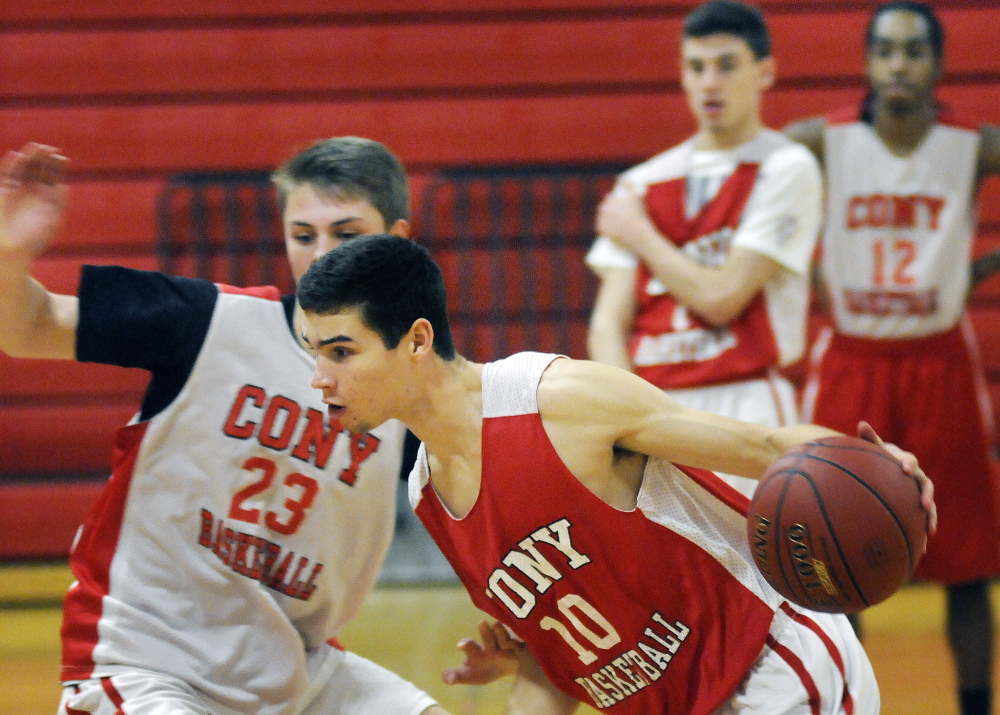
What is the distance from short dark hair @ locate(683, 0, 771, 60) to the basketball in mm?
1892

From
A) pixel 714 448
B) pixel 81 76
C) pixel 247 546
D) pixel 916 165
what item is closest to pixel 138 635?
pixel 247 546

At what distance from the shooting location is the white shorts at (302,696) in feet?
7.37

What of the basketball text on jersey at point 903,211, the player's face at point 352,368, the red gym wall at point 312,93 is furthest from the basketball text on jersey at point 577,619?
the red gym wall at point 312,93

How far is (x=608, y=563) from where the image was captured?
214 cm

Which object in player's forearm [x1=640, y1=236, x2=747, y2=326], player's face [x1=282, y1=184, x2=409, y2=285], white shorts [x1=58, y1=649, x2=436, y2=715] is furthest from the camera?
player's forearm [x1=640, y1=236, x2=747, y2=326]

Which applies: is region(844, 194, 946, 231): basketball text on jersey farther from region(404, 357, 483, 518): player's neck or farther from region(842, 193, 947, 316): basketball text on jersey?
region(404, 357, 483, 518): player's neck

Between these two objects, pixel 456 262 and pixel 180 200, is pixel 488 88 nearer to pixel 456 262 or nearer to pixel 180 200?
pixel 456 262

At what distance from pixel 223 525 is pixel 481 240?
4.14 meters

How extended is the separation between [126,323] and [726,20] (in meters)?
2.14

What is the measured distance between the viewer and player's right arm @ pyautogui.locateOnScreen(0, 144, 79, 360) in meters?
2.15

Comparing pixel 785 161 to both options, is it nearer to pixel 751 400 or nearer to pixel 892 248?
pixel 751 400

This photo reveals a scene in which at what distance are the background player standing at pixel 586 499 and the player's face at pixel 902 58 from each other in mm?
2422

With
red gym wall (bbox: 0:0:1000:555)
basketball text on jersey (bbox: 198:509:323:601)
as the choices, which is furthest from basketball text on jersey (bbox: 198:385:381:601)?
red gym wall (bbox: 0:0:1000:555)

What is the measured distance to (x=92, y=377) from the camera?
6340mm
